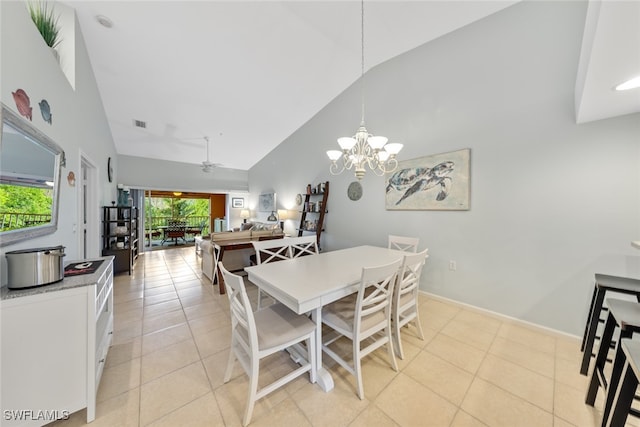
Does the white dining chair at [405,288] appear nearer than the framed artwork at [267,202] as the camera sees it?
Yes

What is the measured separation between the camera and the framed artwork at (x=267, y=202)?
656 centimetres

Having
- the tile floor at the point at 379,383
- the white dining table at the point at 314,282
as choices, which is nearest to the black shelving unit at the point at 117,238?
the tile floor at the point at 379,383

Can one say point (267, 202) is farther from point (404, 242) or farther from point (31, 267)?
point (31, 267)

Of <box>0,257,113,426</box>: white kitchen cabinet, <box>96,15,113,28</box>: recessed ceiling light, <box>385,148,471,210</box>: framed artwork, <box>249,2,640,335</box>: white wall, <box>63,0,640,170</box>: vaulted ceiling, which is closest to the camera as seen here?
<box>0,257,113,426</box>: white kitchen cabinet

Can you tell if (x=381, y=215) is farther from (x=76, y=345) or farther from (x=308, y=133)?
(x=76, y=345)

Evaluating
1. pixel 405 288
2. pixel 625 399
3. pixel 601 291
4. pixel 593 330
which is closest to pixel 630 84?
pixel 601 291

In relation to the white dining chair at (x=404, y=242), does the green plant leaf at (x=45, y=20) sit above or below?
above

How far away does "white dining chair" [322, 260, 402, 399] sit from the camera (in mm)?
1494

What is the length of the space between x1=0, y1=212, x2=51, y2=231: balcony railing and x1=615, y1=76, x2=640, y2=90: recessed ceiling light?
152 inches

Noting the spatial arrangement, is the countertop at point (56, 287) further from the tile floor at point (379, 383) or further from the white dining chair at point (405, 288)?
the white dining chair at point (405, 288)

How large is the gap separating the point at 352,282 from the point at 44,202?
7.89 ft

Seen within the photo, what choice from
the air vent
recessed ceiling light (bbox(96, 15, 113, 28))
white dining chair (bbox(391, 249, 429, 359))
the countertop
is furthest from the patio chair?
white dining chair (bbox(391, 249, 429, 359))

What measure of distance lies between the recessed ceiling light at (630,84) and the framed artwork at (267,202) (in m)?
6.05

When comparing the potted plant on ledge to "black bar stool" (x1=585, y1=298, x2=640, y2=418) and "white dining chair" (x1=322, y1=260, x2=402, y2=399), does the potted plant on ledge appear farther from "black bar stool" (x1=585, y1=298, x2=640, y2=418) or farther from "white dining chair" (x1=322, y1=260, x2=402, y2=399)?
"black bar stool" (x1=585, y1=298, x2=640, y2=418)
